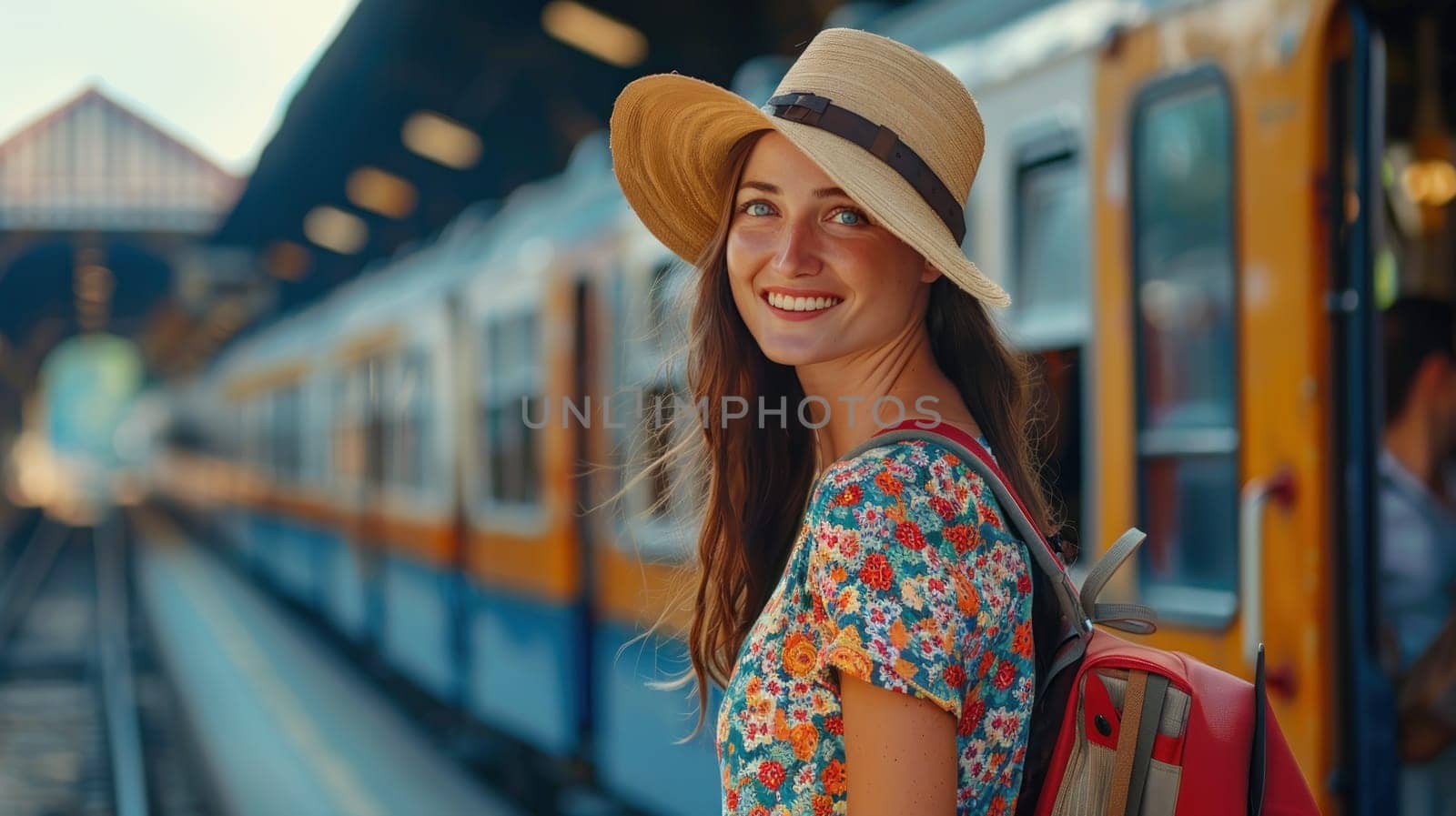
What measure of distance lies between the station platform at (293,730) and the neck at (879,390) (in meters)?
6.12

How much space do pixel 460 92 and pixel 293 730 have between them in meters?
6.41

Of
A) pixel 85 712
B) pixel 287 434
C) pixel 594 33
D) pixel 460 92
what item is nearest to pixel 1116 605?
pixel 594 33

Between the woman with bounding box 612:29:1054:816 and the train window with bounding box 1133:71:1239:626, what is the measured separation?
1384 mm

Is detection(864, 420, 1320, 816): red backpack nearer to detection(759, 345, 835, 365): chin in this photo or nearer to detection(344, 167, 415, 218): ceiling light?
detection(759, 345, 835, 365): chin

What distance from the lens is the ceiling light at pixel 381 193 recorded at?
1712 centimetres

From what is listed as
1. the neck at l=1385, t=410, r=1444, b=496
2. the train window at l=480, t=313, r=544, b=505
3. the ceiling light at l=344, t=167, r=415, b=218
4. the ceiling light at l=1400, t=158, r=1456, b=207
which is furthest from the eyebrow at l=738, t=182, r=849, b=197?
the ceiling light at l=344, t=167, r=415, b=218

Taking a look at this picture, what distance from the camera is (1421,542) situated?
3.57m

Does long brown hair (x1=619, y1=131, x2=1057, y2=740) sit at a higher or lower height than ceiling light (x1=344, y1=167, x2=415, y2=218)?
lower

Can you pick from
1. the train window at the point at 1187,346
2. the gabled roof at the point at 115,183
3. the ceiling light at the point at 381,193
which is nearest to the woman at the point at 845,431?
the train window at the point at 1187,346

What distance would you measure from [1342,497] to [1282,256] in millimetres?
458

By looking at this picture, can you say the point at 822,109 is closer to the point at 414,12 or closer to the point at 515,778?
the point at 515,778

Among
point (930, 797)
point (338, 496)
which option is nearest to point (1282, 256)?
point (930, 797)

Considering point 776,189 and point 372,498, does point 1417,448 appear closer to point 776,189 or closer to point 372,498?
point 776,189

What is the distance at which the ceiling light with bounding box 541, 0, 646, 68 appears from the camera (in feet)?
36.9
